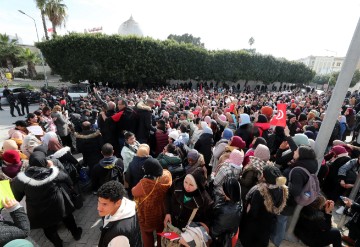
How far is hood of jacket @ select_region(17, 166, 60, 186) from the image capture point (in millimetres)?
2906

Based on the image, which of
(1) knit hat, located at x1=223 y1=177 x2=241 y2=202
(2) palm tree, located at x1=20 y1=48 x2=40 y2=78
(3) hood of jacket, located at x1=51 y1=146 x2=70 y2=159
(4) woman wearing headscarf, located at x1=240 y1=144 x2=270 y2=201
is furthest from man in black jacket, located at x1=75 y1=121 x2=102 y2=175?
(2) palm tree, located at x1=20 y1=48 x2=40 y2=78

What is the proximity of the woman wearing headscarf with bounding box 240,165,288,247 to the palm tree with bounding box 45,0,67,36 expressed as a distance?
3099 cm

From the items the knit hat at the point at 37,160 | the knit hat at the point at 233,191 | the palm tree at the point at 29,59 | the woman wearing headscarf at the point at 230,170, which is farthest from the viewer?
the palm tree at the point at 29,59

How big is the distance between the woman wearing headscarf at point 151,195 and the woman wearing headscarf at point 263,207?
1164 millimetres

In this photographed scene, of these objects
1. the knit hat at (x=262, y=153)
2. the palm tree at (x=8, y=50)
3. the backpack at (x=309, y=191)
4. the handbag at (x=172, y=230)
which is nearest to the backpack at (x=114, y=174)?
the handbag at (x=172, y=230)

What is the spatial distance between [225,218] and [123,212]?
4.04 ft

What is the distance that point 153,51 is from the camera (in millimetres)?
24109

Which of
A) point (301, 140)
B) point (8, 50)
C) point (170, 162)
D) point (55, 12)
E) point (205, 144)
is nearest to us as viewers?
point (170, 162)

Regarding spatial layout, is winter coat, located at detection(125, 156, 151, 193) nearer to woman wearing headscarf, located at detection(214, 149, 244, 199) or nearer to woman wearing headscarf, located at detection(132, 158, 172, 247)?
woman wearing headscarf, located at detection(132, 158, 172, 247)

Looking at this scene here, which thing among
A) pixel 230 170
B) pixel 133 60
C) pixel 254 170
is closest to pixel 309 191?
pixel 254 170

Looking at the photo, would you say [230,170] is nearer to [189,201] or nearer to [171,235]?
[189,201]

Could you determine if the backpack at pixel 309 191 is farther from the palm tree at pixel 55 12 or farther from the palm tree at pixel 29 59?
the palm tree at pixel 29 59

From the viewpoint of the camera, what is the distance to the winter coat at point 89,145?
16.2ft

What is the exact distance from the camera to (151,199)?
118 inches
